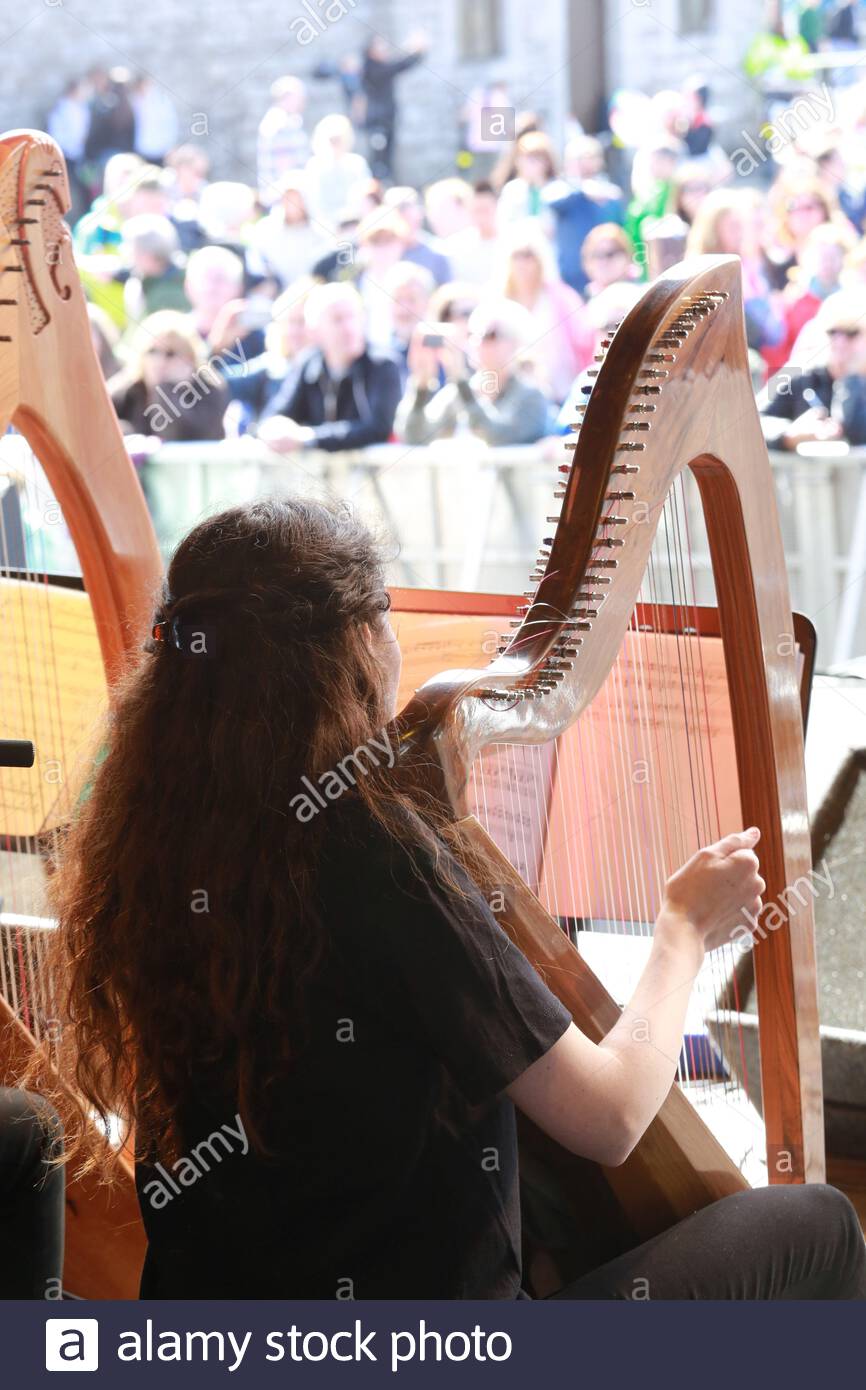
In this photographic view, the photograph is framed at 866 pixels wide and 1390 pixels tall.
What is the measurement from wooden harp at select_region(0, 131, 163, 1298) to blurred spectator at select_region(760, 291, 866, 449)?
219cm

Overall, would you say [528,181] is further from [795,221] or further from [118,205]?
[118,205]

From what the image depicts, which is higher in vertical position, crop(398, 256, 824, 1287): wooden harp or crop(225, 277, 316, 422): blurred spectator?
crop(225, 277, 316, 422): blurred spectator

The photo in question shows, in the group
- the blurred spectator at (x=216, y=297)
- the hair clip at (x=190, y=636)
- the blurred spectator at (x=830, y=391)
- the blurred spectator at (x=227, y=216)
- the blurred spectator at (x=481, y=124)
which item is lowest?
the hair clip at (x=190, y=636)

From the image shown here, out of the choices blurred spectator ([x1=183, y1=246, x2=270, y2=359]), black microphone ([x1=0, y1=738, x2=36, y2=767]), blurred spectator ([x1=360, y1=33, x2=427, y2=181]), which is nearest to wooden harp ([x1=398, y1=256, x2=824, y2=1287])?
black microphone ([x1=0, y1=738, x2=36, y2=767])

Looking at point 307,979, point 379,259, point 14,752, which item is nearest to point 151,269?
point 379,259

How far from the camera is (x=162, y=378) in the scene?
389cm

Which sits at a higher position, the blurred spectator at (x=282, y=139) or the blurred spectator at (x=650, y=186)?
the blurred spectator at (x=282, y=139)

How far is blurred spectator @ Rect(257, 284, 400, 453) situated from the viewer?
3969 mm

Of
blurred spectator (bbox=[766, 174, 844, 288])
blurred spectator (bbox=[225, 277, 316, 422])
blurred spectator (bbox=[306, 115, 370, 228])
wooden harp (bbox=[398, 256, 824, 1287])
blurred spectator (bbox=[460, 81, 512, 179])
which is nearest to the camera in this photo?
wooden harp (bbox=[398, 256, 824, 1287])

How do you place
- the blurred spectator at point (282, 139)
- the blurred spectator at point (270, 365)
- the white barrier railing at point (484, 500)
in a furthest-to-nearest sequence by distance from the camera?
the blurred spectator at point (282, 139) → the blurred spectator at point (270, 365) → the white barrier railing at point (484, 500)

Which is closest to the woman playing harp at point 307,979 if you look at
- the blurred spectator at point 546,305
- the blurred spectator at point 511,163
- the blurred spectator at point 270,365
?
the blurred spectator at point 546,305

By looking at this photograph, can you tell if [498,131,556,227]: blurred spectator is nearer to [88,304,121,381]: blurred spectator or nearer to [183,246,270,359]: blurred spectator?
[183,246,270,359]: blurred spectator

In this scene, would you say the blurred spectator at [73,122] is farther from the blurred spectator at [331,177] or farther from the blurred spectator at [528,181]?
the blurred spectator at [528,181]

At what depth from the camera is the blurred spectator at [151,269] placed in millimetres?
4227
